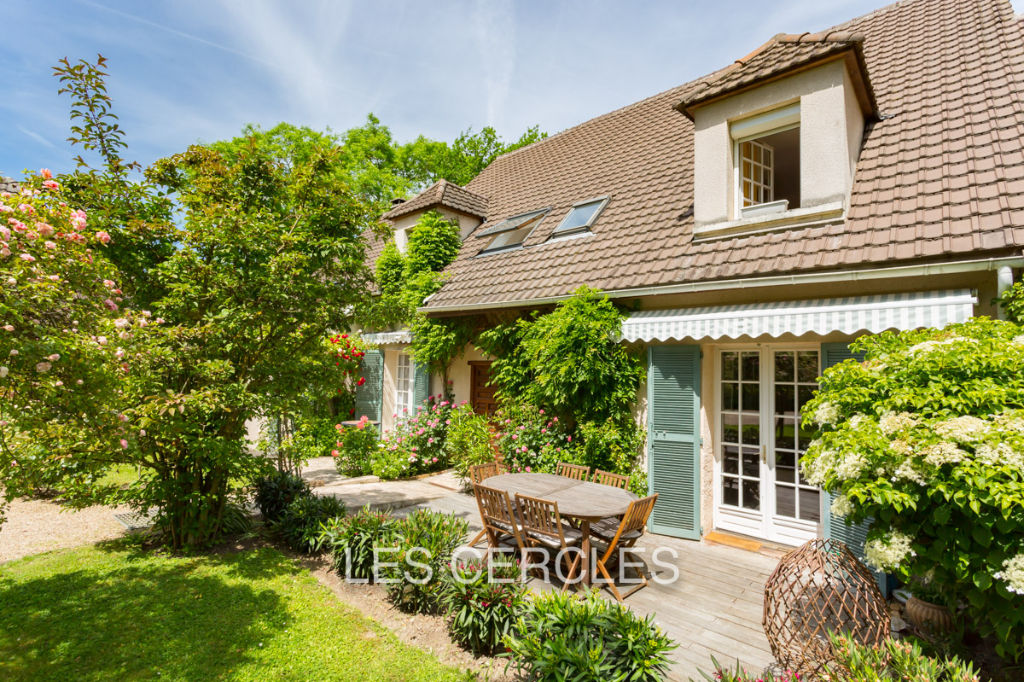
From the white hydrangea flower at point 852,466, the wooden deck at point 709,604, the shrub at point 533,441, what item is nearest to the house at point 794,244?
the wooden deck at point 709,604

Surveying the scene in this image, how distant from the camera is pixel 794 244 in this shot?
7.04 meters

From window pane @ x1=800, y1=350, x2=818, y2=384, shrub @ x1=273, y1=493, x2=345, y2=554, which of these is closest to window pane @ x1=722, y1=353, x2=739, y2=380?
window pane @ x1=800, y1=350, x2=818, y2=384

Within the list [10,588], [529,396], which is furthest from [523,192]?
[10,588]

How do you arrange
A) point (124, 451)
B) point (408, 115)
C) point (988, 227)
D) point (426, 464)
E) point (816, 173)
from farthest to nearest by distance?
point (408, 115), point (426, 464), point (816, 173), point (124, 451), point (988, 227)

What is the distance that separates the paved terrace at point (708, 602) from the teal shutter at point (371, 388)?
22.9 feet

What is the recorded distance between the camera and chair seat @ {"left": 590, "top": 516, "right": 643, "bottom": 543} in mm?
6054

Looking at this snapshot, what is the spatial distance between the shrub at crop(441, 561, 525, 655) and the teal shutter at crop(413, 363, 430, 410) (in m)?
8.52

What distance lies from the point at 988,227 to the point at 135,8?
1259 cm

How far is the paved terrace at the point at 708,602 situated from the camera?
14.9ft

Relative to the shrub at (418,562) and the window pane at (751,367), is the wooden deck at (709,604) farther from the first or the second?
the window pane at (751,367)

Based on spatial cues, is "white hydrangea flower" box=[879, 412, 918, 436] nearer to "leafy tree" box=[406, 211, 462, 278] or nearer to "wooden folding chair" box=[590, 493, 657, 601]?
"wooden folding chair" box=[590, 493, 657, 601]

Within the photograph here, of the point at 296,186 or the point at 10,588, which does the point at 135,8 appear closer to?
the point at 296,186

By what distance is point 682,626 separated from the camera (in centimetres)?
506

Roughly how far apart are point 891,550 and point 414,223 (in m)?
14.0
